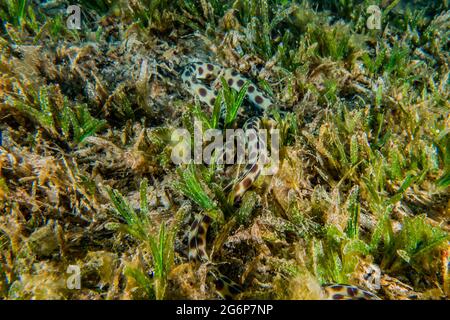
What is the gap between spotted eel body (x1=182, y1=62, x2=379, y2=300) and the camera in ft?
7.99

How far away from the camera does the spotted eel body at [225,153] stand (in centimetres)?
244

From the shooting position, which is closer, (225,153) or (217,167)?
(217,167)

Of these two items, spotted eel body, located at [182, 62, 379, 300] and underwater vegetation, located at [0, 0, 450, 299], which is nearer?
spotted eel body, located at [182, 62, 379, 300]

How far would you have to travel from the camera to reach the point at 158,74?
14.2 ft

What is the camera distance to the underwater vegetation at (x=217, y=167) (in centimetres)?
266

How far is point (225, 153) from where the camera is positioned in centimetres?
362

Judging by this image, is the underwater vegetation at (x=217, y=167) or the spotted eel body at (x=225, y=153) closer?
the spotted eel body at (x=225, y=153)

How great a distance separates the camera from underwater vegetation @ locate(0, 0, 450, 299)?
266 cm

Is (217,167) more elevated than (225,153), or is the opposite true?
(225,153)

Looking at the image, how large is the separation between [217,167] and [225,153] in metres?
0.25

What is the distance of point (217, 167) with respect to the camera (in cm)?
345

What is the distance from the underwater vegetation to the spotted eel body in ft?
0.32

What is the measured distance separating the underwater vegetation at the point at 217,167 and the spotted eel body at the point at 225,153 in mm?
99
